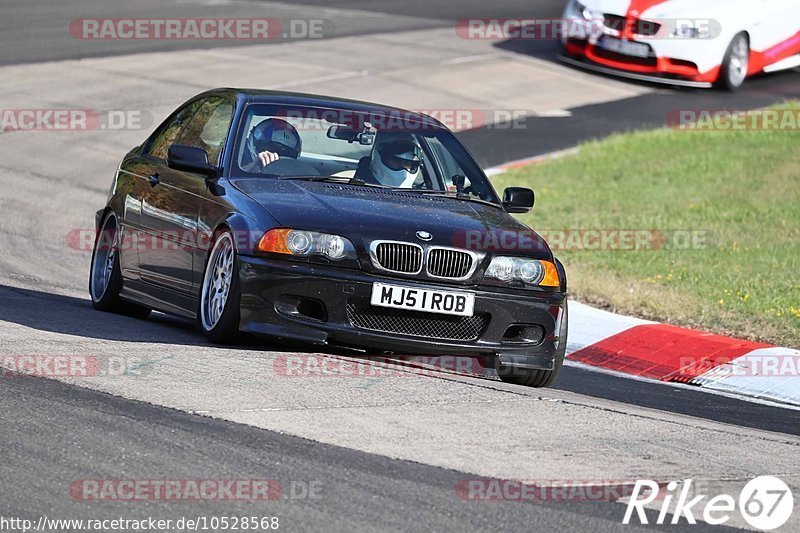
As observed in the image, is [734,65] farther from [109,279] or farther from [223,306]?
[223,306]

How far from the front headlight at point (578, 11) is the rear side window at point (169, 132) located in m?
13.0

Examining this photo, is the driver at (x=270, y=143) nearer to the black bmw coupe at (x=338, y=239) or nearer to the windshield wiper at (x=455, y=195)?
the black bmw coupe at (x=338, y=239)

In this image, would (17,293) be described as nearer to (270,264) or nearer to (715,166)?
(270,264)

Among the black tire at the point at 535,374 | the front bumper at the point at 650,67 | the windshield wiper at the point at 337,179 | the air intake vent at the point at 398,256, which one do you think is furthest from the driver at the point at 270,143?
the front bumper at the point at 650,67

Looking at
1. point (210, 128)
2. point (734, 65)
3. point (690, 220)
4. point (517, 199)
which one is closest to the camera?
point (517, 199)

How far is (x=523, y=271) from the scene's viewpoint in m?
8.03

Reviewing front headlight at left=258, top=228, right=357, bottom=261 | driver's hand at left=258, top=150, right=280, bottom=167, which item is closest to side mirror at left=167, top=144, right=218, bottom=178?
driver's hand at left=258, top=150, right=280, bottom=167

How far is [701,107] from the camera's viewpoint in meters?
21.1

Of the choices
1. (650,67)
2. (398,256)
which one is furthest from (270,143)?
(650,67)

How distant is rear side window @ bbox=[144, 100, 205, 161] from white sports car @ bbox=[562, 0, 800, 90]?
41.8 feet

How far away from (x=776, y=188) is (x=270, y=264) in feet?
30.7

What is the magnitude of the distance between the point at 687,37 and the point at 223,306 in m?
15.0

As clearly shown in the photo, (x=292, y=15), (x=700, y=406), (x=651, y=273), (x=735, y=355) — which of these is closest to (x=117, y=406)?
(x=700, y=406)

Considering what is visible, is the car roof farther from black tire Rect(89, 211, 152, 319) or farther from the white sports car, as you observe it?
the white sports car
